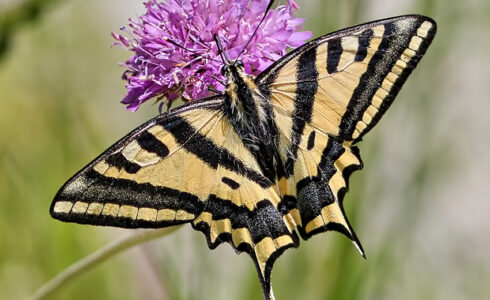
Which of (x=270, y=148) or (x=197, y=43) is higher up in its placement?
(x=197, y=43)

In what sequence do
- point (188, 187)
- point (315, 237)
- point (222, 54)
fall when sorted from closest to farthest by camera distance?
point (188, 187) < point (222, 54) < point (315, 237)

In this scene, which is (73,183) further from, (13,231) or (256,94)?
(13,231)

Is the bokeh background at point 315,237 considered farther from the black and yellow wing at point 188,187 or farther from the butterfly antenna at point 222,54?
the black and yellow wing at point 188,187

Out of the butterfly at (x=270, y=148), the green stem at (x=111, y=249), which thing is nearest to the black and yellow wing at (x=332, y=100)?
the butterfly at (x=270, y=148)

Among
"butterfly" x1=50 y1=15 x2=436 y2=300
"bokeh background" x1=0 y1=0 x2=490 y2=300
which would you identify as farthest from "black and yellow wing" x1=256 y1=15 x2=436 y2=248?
"bokeh background" x1=0 y1=0 x2=490 y2=300

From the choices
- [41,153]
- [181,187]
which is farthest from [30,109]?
[181,187]

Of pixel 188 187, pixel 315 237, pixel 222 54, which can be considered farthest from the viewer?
pixel 315 237

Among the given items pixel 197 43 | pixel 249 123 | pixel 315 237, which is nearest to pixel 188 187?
pixel 249 123

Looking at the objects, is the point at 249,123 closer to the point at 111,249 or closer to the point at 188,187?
the point at 188,187
